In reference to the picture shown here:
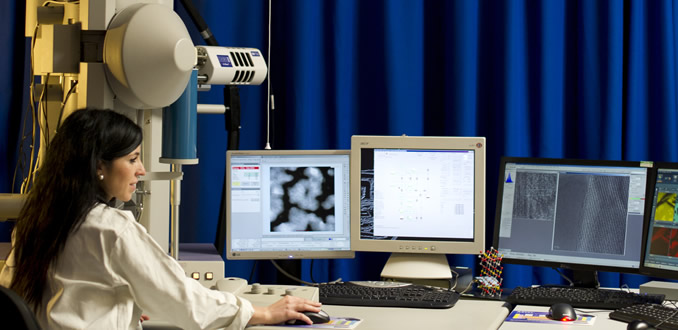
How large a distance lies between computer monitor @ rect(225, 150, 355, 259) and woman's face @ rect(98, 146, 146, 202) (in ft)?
2.41

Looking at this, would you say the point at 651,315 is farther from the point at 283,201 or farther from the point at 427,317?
the point at 283,201

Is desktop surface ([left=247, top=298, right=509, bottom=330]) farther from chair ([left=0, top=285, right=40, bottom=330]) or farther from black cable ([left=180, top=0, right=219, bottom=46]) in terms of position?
black cable ([left=180, top=0, right=219, bottom=46])

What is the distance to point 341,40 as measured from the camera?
2910 mm

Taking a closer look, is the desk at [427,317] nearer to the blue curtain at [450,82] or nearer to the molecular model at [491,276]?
the molecular model at [491,276]

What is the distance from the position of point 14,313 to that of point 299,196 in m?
1.21

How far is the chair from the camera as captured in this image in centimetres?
135

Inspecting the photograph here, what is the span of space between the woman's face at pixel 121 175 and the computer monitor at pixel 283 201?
0.73 meters

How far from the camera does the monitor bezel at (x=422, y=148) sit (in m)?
2.44

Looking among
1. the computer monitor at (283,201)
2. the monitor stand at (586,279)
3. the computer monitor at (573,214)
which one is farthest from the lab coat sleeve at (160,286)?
the monitor stand at (586,279)

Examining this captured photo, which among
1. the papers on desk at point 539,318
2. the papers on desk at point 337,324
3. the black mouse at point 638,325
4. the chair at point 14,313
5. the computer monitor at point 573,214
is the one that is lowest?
the papers on desk at point 337,324

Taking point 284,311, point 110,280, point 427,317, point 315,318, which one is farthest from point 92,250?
point 427,317

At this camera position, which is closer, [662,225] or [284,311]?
[284,311]

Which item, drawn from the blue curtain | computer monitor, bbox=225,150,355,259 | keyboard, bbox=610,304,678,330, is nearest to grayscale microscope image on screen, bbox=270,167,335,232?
computer monitor, bbox=225,150,355,259

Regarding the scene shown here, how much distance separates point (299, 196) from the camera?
2475 millimetres
